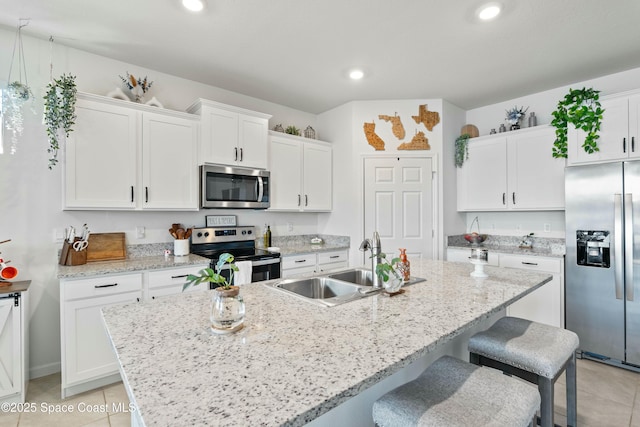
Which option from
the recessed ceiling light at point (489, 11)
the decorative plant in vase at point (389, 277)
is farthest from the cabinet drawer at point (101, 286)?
the recessed ceiling light at point (489, 11)

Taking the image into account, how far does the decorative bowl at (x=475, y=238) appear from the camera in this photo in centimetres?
399

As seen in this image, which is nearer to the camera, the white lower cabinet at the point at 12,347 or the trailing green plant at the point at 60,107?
the white lower cabinet at the point at 12,347

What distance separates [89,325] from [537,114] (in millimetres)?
4865

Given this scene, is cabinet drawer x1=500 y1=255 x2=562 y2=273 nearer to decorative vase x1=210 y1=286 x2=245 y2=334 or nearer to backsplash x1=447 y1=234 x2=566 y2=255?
backsplash x1=447 y1=234 x2=566 y2=255

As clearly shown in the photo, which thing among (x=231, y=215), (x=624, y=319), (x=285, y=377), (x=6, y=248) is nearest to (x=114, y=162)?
(x=6, y=248)

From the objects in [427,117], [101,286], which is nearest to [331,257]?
[427,117]

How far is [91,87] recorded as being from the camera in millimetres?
2818

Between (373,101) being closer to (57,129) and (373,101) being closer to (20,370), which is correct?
(57,129)

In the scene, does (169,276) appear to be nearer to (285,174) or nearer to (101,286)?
(101,286)

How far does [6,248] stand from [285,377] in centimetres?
288

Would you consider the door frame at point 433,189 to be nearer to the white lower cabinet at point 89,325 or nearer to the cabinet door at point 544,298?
the cabinet door at point 544,298

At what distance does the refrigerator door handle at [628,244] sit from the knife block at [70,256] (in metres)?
4.46

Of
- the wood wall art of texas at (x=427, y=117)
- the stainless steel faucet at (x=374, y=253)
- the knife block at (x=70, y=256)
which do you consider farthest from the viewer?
the wood wall art of texas at (x=427, y=117)

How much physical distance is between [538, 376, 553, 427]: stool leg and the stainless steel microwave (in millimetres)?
2761
